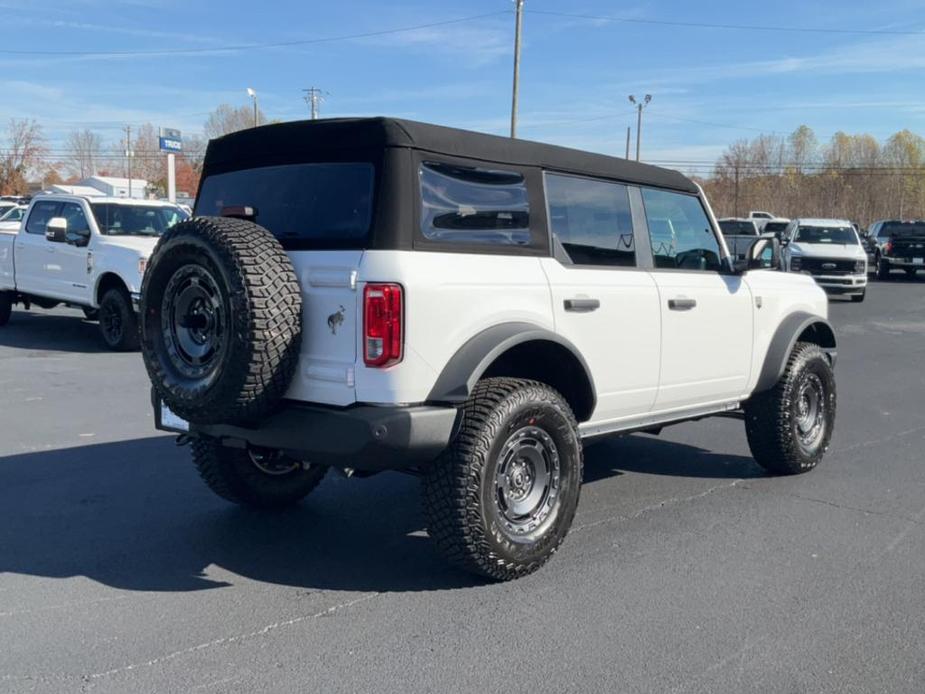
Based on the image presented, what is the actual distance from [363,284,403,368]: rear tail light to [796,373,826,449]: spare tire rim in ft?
12.1

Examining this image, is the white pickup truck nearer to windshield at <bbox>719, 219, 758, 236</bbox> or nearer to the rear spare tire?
the rear spare tire

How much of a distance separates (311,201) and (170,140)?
2146 centimetres

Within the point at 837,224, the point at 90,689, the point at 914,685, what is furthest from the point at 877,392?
the point at 837,224

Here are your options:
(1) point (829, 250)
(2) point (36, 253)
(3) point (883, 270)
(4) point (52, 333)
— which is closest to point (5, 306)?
(4) point (52, 333)

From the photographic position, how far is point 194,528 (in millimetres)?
5262

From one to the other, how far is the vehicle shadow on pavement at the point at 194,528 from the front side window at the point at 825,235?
694 inches

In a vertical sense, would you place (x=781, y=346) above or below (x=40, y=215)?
below

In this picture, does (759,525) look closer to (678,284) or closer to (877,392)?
(678,284)

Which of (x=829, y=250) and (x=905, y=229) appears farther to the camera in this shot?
(x=905, y=229)

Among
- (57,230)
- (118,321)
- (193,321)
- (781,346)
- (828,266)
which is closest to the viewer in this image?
(193,321)

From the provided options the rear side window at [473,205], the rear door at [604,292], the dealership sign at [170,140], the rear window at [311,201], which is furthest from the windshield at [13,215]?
the rear side window at [473,205]

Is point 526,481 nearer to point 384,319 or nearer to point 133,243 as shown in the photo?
point 384,319

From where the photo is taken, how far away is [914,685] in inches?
138

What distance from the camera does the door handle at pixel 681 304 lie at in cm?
549
